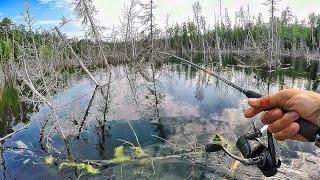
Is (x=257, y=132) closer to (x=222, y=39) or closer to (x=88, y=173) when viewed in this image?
(x=88, y=173)

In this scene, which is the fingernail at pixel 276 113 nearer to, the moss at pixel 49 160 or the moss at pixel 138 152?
the moss at pixel 138 152

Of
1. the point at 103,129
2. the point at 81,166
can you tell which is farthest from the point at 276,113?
the point at 103,129

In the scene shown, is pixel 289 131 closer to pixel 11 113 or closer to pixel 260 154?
pixel 260 154

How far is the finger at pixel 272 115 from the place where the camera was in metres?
2.14

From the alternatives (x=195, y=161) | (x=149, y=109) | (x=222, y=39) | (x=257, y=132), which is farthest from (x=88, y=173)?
(x=222, y=39)

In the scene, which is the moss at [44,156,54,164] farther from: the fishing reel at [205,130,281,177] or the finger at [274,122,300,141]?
the finger at [274,122,300,141]

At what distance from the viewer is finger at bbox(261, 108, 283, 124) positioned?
7.02ft

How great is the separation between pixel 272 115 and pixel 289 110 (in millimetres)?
106

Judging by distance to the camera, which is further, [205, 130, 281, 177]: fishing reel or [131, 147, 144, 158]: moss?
[131, 147, 144, 158]: moss

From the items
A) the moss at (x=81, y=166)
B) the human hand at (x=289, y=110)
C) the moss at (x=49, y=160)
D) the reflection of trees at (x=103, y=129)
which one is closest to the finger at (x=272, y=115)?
the human hand at (x=289, y=110)

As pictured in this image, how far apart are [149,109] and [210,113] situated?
448cm

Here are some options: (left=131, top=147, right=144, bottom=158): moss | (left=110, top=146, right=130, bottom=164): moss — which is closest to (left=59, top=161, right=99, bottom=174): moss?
(left=110, top=146, right=130, bottom=164): moss

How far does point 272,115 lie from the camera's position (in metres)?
2.16

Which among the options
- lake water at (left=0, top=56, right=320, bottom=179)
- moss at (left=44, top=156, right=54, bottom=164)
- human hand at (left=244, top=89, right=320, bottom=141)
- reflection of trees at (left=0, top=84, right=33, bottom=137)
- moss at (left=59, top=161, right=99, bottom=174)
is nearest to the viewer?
human hand at (left=244, top=89, right=320, bottom=141)
